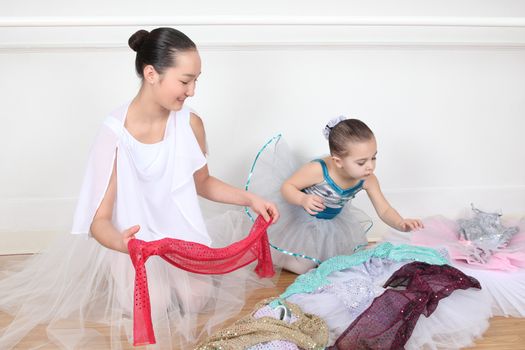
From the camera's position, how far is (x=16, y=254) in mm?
2586

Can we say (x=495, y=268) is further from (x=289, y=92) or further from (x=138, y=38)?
(x=138, y=38)

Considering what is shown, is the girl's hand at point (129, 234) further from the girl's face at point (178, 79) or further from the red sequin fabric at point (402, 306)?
the red sequin fabric at point (402, 306)

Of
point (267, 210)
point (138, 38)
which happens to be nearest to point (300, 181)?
point (267, 210)

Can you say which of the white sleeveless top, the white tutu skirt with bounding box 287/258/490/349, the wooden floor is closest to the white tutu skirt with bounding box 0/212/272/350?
the wooden floor

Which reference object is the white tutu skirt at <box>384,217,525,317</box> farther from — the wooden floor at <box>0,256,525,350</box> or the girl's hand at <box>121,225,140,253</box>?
the girl's hand at <box>121,225,140,253</box>

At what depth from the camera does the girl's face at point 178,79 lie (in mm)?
1879

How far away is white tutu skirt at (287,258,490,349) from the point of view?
1855 mm

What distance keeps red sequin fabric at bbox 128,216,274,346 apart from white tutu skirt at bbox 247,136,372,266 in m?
0.22

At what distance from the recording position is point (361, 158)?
7.19 ft

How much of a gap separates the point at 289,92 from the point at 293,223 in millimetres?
589

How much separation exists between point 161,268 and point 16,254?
895 mm

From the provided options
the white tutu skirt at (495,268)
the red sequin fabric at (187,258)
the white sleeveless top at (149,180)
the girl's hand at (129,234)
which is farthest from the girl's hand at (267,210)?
the white tutu skirt at (495,268)

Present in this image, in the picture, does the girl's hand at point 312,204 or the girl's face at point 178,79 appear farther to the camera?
the girl's hand at point 312,204

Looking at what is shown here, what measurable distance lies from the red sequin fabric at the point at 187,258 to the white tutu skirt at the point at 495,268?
24.6 inches
